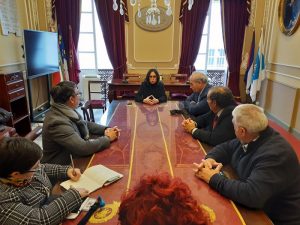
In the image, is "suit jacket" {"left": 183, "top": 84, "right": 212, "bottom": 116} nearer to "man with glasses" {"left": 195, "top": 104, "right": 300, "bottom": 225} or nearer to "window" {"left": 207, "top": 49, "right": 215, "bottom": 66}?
"man with glasses" {"left": 195, "top": 104, "right": 300, "bottom": 225}

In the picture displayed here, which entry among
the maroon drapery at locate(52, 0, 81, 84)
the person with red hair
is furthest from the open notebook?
the maroon drapery at locate(52, 0, 81, 84)

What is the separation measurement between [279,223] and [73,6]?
5179 millimetres

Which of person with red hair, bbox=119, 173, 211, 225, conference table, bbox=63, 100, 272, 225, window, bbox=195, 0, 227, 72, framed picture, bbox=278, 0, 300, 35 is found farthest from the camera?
window, bbox=195, 0, 227, 72

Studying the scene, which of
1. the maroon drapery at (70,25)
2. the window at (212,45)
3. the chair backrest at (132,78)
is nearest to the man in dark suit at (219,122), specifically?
the chair backrest at (132,78)

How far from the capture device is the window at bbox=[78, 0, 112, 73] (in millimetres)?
5309

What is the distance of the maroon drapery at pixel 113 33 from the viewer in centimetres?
505

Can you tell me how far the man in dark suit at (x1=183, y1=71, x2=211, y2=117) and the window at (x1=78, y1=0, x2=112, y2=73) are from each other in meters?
3.14

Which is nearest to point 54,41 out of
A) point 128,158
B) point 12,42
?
point 12,42

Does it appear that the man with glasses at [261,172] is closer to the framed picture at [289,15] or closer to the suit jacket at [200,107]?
the suit jacket at [200,107]

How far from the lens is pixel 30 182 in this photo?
1.04 m

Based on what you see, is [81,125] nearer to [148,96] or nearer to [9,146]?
[9,146]

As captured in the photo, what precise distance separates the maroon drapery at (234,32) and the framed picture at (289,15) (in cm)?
81

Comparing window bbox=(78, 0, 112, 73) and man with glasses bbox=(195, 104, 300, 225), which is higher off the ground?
window bbox=(78, 0, 112, 73)

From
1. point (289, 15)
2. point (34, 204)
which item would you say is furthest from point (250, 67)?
point (34, 204)
